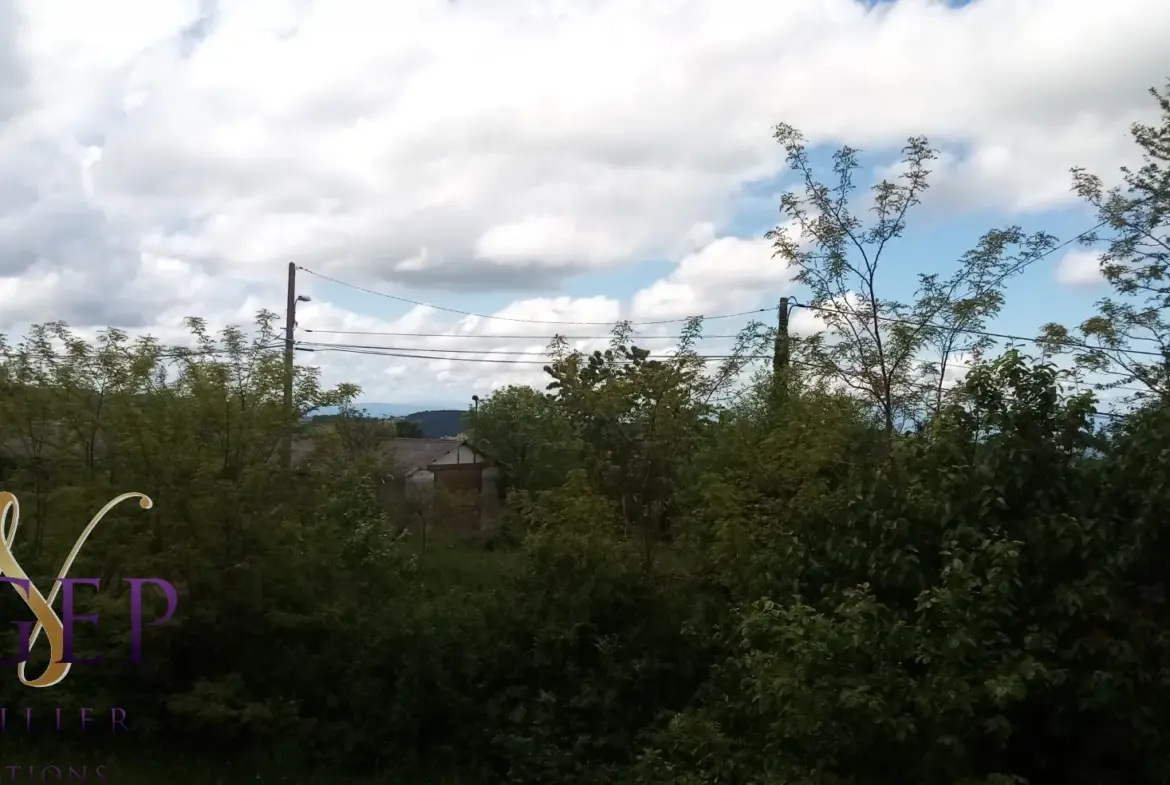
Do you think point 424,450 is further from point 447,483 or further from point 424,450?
point 447,483

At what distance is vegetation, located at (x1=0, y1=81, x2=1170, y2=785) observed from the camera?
5.73 metres

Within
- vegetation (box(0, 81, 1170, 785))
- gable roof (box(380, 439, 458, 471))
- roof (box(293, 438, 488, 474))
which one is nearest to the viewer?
vegetation (box(0, 81, 1170, 785))

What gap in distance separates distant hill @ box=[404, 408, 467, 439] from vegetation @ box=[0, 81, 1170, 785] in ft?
62.3

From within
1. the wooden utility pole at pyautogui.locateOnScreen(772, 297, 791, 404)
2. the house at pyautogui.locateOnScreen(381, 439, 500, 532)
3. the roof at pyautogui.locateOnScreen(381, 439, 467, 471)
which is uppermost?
the wooden utility pole at pyautogui.locateOnScreen(772, 297, 791, 404)

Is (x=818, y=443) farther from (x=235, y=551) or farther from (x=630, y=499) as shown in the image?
(x=235, y=551)

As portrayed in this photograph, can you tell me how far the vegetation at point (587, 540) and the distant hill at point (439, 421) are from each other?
19.0 meters

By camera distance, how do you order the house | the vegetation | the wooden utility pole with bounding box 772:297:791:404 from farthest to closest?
1. the house
2. the wooden utility pole with bounding box 772:297:791:404
3. the vegetation

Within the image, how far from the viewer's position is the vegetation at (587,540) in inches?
226

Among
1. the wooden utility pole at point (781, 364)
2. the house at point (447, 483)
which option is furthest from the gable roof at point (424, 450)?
the wooden utility pole at point (781, 364)

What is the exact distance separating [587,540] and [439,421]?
21.5m

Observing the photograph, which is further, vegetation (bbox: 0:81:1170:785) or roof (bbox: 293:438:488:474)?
roof (bbox: 293:438:488:474)

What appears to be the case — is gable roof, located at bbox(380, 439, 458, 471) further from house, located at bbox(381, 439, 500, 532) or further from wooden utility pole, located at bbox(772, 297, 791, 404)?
wooden utility pole, located at bbox(772, 297, 791, 404)

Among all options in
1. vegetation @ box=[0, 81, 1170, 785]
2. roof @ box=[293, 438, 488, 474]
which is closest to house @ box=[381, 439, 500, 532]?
roof @ box=[293, 438, 488, 474]

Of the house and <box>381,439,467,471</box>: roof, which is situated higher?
<box>381,439,467,471</box>: roof
